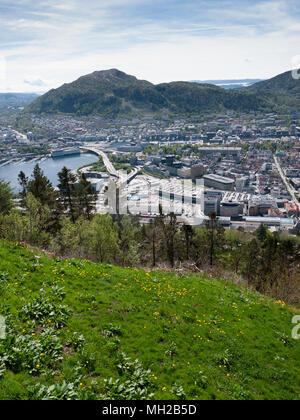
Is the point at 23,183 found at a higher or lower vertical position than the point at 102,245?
higher

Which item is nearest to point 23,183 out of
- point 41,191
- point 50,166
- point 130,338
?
point 41,191

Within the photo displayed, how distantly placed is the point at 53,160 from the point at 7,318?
357 ft

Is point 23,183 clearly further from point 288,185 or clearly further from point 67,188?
point 288,185

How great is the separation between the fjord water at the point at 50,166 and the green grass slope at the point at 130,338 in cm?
7333

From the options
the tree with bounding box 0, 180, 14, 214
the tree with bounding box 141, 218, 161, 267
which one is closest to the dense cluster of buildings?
the tree with bounding box 141, 218, 161, 267

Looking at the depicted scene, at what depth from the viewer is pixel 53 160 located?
108 meters

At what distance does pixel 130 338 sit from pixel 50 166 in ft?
324

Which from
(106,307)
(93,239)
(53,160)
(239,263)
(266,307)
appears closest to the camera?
(106,307)

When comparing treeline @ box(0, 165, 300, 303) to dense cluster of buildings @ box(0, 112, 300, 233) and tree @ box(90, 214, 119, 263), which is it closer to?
tree @ box(90, 214, 119, 263)

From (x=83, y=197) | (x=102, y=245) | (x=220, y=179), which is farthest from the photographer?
(x=220, y=179)

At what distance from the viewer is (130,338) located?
7195 mm

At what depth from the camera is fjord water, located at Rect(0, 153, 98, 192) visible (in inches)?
3317
